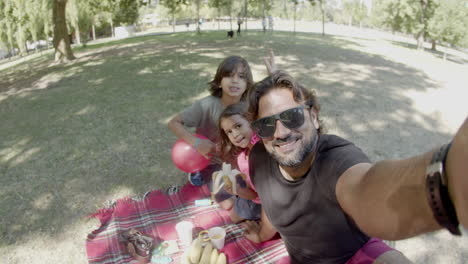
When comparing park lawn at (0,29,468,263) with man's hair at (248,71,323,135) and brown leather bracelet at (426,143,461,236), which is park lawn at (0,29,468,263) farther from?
brown leather bracelet at (426,143,461,236)

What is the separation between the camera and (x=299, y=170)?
6.17 ft

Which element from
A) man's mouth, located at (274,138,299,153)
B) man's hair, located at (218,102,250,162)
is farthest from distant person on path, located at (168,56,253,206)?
man's mouth, located at (274,138,299,153)

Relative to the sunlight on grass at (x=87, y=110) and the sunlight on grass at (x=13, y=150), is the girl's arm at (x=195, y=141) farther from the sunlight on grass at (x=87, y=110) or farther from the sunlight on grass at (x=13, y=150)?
the sunlight on grass at (x=87, y=110)

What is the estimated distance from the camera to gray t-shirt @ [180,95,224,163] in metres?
3.83

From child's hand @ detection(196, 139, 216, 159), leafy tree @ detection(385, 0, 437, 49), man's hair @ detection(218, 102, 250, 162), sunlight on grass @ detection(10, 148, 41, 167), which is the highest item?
leafy tree @ detection(385, 0, 437, 49)

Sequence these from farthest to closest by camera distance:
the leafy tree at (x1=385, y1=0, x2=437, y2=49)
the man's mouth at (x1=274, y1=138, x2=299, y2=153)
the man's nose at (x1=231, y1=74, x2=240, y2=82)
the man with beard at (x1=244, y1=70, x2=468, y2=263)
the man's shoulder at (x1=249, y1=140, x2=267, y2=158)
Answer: the leafy tree at (x1=385, y1=0, x2=437, y2=49)
the man's nose at (x1=231, y1=74, x2=240, y2=82)
the man's shoulder at (x1=249, y1=140, x2=267, y2=158)
the man's mouth at (x1=274, y1=138, x2=299, y2=153)
the man with beard at (x1=244, y1=70, x2=468, y2=263)

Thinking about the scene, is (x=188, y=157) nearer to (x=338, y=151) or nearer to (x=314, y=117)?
(x=314, y=117)

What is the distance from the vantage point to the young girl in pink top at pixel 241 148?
117 inches

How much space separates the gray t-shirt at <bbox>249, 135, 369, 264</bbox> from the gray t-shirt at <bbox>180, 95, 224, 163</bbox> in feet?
5.32

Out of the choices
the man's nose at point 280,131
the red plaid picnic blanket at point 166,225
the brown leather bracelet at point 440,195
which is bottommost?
the red plaid picnic blanket at point 166,225

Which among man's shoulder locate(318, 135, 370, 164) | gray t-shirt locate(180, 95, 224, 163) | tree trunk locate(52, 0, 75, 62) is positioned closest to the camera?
man's shoulder locate(318, 135, 370, 164)

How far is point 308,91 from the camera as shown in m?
2.03

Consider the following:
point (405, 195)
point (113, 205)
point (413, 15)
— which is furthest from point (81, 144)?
point (413, 15)

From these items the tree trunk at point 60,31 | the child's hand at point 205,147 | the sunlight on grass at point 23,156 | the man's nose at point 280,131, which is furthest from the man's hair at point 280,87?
the tree trunk at point 60,31
